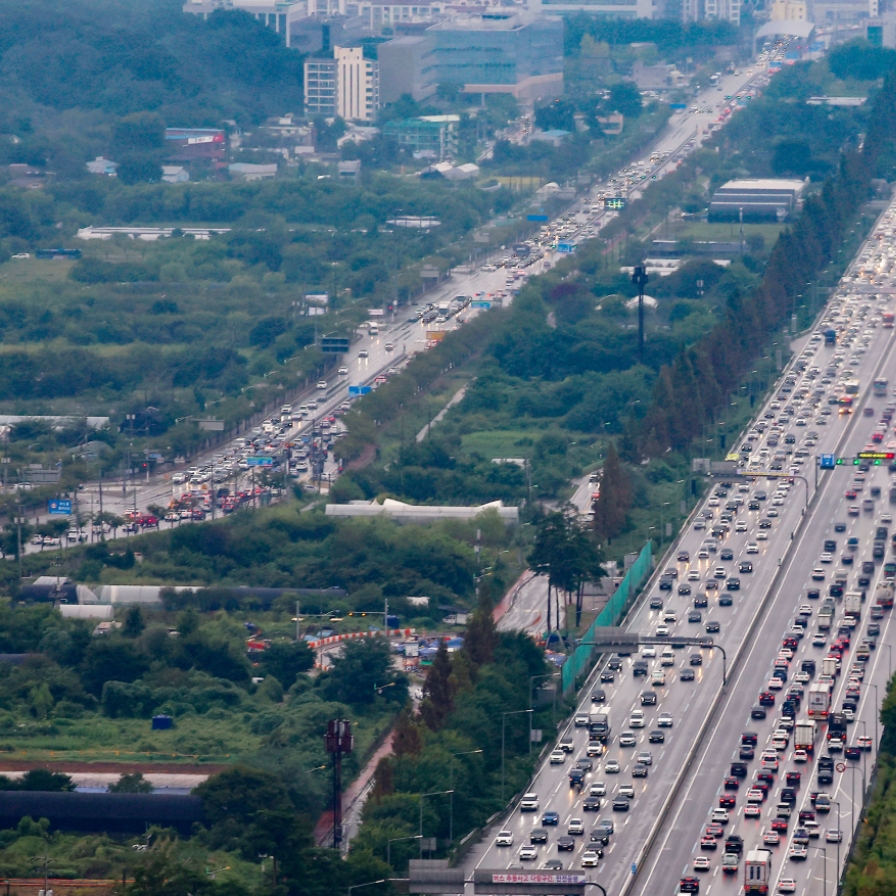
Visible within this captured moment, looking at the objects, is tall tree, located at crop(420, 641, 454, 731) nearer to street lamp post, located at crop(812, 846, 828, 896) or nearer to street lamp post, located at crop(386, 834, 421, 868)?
street lamp post, located at crop(386, 834, 421, 868)

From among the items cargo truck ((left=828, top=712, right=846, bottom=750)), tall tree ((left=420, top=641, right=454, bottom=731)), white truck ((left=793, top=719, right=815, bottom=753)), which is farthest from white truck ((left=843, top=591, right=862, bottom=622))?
tall tree ((left=420, top=641, right=454, bottom=731))

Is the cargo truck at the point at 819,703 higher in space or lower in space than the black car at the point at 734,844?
lower

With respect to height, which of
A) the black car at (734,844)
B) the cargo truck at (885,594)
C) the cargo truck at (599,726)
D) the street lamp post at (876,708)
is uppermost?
the black car at (734,844)

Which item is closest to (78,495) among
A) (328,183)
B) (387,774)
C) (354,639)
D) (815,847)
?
(354,639)

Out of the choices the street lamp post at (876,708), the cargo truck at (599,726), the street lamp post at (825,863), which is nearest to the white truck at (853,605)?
the street lamp post at (876,708)

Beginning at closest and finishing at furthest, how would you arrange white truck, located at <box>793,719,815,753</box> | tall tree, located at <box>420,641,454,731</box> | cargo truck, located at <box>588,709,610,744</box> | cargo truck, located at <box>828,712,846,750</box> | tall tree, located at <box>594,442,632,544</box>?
white truck, located at <box>793,719,815,753</box> → cargo truck, located at <box>828,712,846,750</box> → tall tree, located at <box>420,641,454,731</box> → cargo truck, located at <box>588,709,610,744</box> → tall tree, located at <box>594,442,632,544</box>

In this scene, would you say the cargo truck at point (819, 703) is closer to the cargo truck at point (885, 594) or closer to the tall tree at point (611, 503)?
the cargo truck at point (885, 594)

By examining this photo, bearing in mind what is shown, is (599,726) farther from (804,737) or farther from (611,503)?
(611,503)
